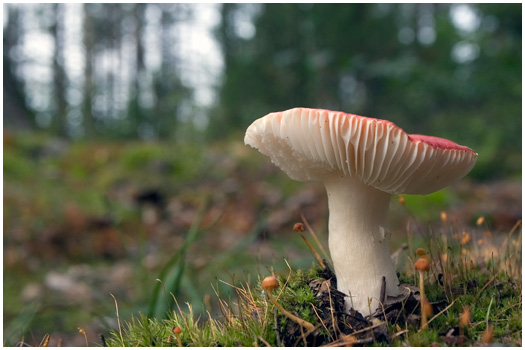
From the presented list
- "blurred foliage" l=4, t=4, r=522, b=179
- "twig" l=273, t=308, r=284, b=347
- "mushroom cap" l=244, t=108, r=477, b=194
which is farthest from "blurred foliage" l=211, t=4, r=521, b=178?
"twig" l=273, t=308, r=284, b=347

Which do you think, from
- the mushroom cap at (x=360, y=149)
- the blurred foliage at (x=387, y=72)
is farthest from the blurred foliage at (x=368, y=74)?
the mushroom cap at (x=360, y=149)

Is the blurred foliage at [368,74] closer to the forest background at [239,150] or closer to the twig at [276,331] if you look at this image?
the forest background at [239,150]

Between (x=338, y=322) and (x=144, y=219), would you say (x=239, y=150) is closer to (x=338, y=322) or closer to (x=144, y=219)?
(x=144, y=219)

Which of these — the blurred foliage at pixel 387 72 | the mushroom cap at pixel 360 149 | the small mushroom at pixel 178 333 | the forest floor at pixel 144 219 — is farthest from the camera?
the blurred foliage at pixel 387 72

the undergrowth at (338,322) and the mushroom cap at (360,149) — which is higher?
the mushroom cap at (360,149)

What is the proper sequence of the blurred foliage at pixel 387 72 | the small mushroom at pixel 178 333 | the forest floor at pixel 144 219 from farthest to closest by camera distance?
the blurred foliage at pixel 387 72, the forest floor at pixel 144 219, the small mushroom at pixel 178 333

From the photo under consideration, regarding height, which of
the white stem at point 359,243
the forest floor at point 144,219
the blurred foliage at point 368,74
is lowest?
the forest floor at point 144,219

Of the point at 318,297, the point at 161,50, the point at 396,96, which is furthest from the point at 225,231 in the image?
the point at 161,50
